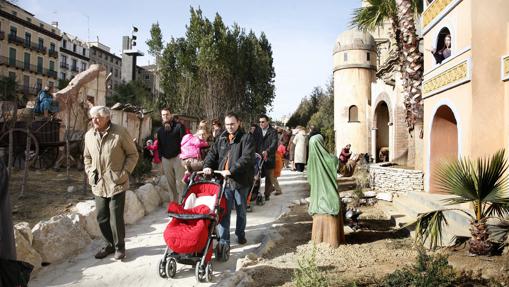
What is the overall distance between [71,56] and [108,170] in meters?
58.3

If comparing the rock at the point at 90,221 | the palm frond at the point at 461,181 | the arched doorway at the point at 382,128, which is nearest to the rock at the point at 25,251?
the rock at the point at 90,221

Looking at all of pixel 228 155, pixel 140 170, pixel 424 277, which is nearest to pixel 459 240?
pixel 424 277

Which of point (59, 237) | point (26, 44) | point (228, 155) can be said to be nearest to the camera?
point (59, 237)

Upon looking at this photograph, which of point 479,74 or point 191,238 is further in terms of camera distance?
point 479,74

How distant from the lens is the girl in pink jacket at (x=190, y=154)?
294 inches

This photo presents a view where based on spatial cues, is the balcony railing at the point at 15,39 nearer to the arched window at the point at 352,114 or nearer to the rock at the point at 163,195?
the arched window at the point at 352,114

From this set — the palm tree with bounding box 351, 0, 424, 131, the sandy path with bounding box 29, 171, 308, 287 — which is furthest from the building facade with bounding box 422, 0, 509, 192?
the sandy path with bounding box 29, 171, 308, 287

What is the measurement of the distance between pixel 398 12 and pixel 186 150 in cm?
776

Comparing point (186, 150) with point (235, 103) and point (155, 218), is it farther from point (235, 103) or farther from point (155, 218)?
point (235, 103)

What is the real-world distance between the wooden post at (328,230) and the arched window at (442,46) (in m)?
5.55

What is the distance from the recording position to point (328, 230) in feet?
18.4

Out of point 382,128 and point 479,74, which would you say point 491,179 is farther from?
point 382,128

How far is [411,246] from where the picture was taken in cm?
560

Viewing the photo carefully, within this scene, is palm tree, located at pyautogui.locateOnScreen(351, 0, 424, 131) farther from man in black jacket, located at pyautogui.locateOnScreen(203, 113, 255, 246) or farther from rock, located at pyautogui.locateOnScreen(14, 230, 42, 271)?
rock, located at pyautogui.locateOnScreen(14, 230, 42, 271)
